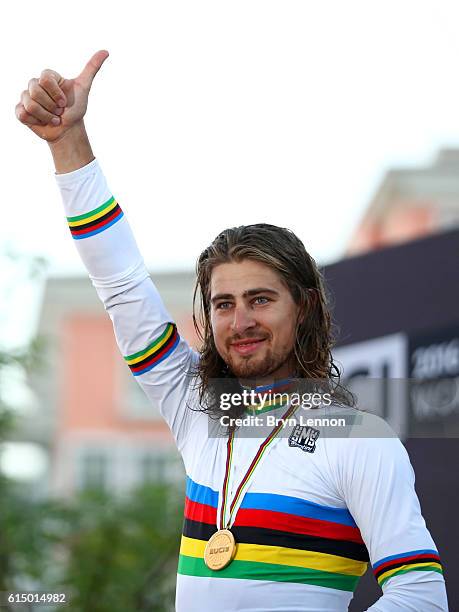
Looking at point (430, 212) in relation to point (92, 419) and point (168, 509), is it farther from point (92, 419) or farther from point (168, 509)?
point (168, 509)

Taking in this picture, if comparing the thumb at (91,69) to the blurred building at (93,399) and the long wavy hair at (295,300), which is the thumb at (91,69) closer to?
the long wavy hair at (295,300)

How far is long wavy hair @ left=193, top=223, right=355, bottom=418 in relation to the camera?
9.05 ft

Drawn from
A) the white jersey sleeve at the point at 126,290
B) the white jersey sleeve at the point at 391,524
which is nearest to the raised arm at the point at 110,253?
the white jersey sleeve at the point at 126,290

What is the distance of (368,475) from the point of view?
8.15ft

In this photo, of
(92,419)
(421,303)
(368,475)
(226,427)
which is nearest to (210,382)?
(226,427)

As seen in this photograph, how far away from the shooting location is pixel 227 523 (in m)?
2.60

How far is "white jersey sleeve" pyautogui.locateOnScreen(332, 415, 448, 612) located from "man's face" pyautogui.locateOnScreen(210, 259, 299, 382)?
30 cm

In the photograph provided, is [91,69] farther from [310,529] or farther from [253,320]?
[310,529]

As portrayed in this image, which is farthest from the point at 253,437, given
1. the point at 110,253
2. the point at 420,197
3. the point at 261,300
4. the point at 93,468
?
the point at 93,468

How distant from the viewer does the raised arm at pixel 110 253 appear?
2.87 m

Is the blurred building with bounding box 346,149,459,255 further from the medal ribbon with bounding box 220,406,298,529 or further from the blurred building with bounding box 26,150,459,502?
the medal ribbon with bounding box 220,406,298,529

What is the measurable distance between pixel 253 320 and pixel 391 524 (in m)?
0.57

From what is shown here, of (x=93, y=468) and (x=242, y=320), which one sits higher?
(x=93, y=468)

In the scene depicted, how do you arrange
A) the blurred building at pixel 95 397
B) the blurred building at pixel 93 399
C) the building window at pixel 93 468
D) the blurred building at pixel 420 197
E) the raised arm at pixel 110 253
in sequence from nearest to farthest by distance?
the raised arm at pixel 110 253, the blurred building at pixel 420 197, the building window at pixel 93 468, the blurred building at pixel 95 397, the blurred building at pixel 93 399
